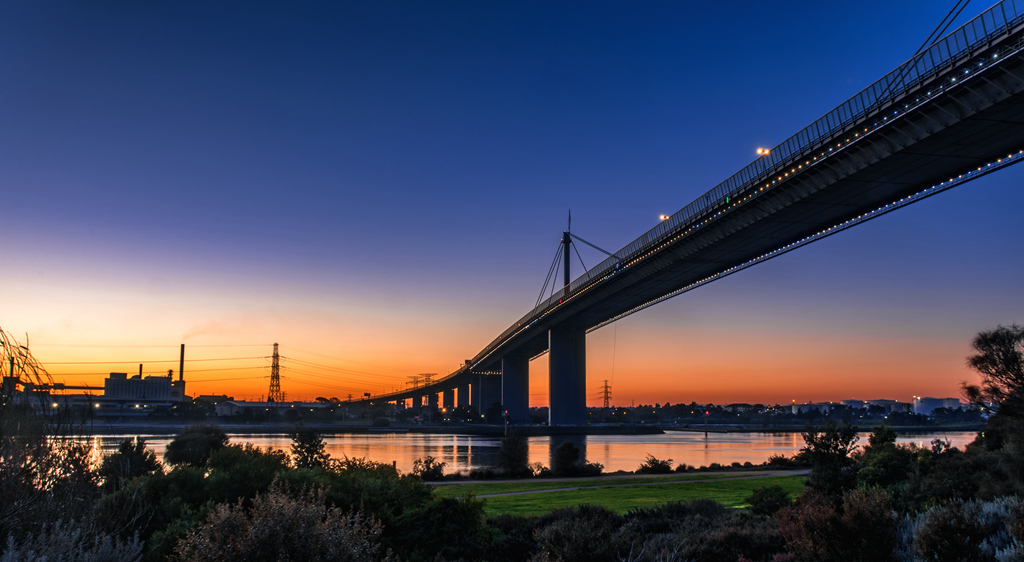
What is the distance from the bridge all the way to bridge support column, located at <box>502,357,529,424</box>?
43579 millimetres

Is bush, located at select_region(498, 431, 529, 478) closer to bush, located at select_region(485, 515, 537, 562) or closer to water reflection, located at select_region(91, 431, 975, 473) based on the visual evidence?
water reflection, located at select_region(91, 431, 975, 473)

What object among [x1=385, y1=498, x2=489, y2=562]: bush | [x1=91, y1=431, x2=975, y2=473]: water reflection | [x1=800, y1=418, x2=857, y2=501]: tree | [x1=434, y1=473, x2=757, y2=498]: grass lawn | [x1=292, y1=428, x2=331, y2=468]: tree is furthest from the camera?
[x1=91, y1=431, x2=975, y2=473]: water reflection

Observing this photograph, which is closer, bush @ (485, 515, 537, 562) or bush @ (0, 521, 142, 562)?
bush @ (0, 521, 142, 562)

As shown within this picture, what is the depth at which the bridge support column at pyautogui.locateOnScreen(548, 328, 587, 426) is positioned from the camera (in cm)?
9862

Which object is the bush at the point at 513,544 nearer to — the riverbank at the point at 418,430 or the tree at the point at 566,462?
the tree at the point at 566,462

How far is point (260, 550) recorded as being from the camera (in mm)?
6039

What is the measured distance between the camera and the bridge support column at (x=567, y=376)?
98625mm

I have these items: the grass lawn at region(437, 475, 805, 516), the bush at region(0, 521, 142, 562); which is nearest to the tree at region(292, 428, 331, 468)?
the grass lawn at region(437, 475, 805, 516)

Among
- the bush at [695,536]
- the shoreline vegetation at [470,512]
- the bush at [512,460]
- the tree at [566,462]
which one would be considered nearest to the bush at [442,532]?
the shoreline vegetation at [470,512]

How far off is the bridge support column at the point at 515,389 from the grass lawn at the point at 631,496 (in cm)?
9694

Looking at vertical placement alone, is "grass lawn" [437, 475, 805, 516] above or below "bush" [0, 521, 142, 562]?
below

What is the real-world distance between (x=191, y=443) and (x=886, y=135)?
137 feet

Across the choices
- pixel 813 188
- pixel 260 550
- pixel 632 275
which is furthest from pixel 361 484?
pixel 632 275

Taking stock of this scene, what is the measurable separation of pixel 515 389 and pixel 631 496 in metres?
106
